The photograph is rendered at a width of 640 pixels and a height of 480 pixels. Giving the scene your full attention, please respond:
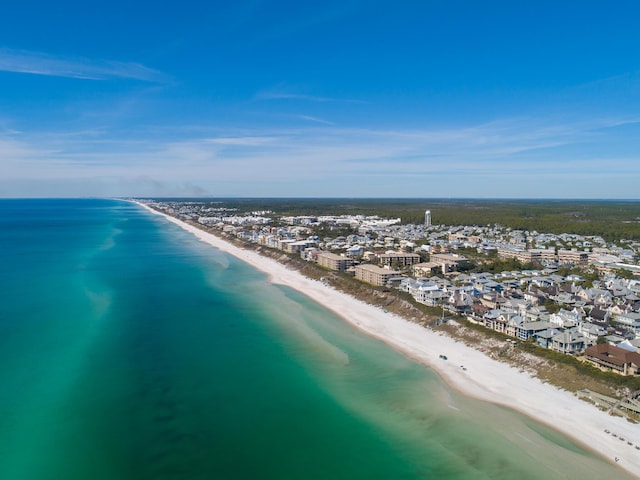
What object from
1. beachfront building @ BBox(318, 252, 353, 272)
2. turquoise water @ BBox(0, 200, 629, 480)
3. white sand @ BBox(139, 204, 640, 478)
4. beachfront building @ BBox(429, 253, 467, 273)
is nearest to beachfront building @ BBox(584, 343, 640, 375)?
white sand @ BBox(139, 204, 640, 478)

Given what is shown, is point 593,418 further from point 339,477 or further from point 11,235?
point 11,235

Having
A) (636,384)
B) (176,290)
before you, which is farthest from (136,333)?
(636,384)

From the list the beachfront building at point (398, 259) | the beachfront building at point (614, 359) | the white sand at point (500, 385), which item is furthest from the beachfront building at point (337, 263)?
the beachfront building at point (614, 359)

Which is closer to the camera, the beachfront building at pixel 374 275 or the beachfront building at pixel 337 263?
the beachfront building at pixel 374 275

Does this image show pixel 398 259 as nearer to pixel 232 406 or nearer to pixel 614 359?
pixel 614 359

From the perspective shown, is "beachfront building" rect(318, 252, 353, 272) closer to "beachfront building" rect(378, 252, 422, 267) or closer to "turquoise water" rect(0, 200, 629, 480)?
"beachfront building" rect(378, 252, 422, 267)

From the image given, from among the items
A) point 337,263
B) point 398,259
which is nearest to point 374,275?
point 337,263

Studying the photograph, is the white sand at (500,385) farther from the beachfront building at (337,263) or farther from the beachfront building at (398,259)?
the beachfront building at (398,259)
